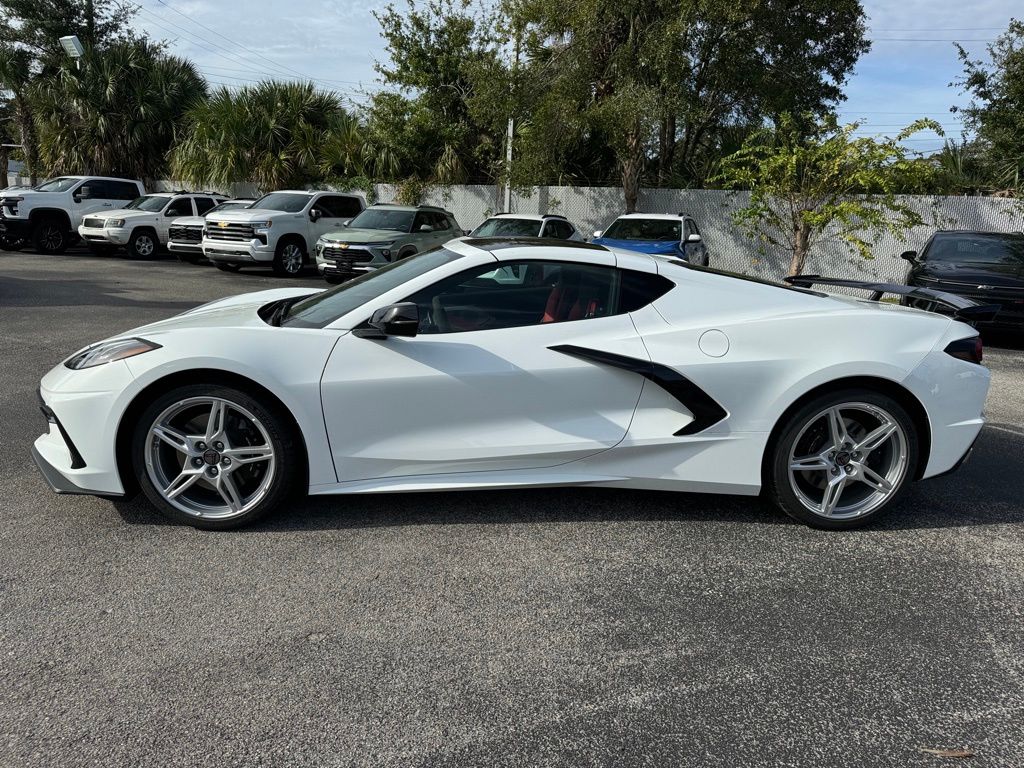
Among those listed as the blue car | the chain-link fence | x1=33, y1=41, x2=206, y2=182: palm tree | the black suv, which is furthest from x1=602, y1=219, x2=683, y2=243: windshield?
x1=33, y1=41, x2=206, y2=182: palm tree

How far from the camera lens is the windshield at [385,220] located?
15492mm

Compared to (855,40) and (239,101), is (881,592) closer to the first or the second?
(855,40)

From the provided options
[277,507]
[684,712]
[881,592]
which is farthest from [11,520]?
[881,592]

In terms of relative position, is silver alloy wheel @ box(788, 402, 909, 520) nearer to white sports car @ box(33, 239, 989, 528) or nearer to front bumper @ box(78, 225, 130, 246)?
white sports car @ box(33, 239, 989, 528)

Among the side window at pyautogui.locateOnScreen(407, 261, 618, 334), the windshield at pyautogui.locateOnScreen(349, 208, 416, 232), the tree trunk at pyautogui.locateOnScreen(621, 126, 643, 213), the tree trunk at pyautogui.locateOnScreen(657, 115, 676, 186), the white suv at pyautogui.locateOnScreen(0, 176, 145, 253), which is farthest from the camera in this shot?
the tree trunk at pyautogui.locateOnScreen(657, 115, 676, 186)

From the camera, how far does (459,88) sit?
76.8 ft

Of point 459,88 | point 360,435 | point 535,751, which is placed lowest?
point 535,751

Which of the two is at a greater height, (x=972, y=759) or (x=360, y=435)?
(x=360, y=435)

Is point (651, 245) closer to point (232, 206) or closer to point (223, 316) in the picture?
point (232, 206)

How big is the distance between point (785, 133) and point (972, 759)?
1609 centimetres

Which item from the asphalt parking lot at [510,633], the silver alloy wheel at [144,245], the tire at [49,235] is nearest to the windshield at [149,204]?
the silver alloy wheel at [144,245]

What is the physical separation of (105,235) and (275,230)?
5.14 m

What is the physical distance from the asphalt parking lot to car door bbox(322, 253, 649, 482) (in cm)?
41

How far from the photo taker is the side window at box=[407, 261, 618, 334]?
3.83 meters
